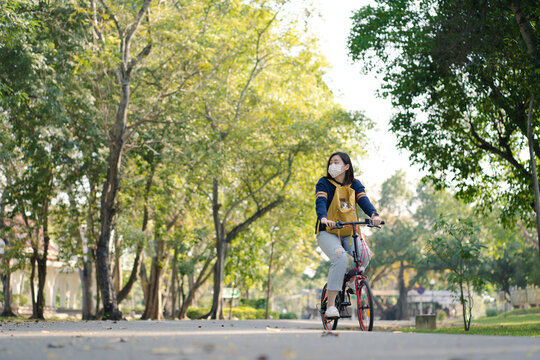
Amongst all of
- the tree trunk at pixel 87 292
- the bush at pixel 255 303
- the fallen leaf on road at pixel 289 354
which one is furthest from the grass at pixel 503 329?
the bush at pixel 255 303

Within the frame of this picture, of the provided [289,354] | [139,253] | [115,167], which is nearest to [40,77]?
[115,167]

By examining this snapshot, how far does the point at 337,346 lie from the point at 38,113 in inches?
617

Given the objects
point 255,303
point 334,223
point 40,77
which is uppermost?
point 40,77

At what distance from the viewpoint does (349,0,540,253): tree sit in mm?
15711

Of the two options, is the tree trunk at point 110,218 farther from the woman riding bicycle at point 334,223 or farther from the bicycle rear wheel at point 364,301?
the bicycle rear wheel at point 364,301

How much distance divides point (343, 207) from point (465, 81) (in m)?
10.9

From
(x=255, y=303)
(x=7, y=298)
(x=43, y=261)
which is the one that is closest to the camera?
(x=43, y=261)

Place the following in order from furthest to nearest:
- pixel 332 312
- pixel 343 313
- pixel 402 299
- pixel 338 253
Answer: pixel 402 299 → pixel 343 313 → pixel 332 312 → pixel 338 253

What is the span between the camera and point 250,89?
25625 millimetres

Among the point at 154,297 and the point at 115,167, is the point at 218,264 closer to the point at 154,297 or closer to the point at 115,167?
the point at 154,297

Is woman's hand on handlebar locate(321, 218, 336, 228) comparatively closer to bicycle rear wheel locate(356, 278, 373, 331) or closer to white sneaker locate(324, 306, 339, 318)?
bicycle rear wheel locate(356, 278, 373, 331)

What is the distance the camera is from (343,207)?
8.27m

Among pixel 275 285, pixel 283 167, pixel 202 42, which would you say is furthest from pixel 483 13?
pixel 275 285

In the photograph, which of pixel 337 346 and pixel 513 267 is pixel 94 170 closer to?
pixel 337 346
